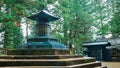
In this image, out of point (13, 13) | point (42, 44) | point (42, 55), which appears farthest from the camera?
point (13, 13)

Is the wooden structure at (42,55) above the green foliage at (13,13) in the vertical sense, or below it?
below

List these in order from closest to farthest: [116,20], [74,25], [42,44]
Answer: [42,44]
[116,20]
[74,25]

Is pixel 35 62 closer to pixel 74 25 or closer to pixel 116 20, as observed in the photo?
pixel 116 20

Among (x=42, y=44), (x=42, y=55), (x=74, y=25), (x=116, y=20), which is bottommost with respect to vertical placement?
(x=42, y=55)

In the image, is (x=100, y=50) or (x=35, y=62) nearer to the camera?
(x=35, y=62)

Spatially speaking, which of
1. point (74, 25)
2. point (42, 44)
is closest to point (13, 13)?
point (42, 44)

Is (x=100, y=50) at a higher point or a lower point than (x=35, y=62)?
lower

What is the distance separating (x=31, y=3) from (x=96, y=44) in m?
13.9

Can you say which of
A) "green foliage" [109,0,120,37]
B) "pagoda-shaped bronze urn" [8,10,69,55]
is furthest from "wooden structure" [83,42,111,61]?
"pagoda-shaped bronze urn" [8,10,69,55]

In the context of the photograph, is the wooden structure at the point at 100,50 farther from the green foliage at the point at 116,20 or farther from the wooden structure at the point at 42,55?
the wooden structure at the point at 42,55

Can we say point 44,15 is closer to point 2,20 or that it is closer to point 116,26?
point 116,26

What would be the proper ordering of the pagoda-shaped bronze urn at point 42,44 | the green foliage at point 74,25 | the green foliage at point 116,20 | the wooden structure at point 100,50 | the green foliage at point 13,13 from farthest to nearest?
the green foliage at point 74,25, the wooden structure at point 100,50, the green foliage at point 13,13, the green foliage at point 116,20, the pagoda-shaped bronze urn at point 42,44

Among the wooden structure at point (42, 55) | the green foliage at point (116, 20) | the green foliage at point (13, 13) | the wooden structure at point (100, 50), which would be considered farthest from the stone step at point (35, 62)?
the wooden structure at point (100, 50)

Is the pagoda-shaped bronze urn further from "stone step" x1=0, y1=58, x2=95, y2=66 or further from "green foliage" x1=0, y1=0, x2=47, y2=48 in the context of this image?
"green foliage" x1=0, y1=0, x2=47, y2=48
